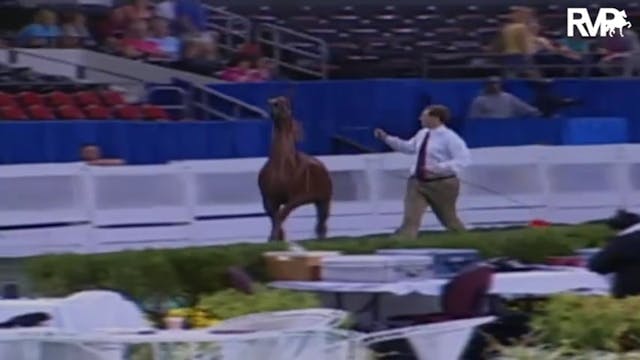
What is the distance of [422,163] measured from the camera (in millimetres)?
20188

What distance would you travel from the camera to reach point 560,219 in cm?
2438

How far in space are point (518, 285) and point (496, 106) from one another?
1307cm

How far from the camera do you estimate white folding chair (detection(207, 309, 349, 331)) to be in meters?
10.5

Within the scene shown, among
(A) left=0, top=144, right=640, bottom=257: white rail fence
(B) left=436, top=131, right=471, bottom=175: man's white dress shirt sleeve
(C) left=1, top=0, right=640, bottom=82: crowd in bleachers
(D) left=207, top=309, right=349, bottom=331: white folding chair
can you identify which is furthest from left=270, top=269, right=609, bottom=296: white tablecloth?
(C) left=1, top=0, right=640, bottom=82: crowd in bleachers

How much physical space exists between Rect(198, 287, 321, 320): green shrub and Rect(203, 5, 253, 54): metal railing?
15.5 meters

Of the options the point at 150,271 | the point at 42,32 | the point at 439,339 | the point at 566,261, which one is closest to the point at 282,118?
the point at 566,261

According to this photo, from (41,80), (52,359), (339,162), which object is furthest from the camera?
(41,80)

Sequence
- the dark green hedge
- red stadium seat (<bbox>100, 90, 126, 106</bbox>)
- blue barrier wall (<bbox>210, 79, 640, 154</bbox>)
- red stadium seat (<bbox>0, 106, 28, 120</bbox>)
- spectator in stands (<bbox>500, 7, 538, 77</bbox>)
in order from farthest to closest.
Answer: spectator in stands (<bbox>500, 7, 538, 77</bbox>), blue barrier wall (<bbox>210, 79, 640, 154</bbox>), red stadium seat (<bbox>100, 90, 126, 106</bbox>), red stadium seat (<bbox>0, 106, 28, 120</bbox>), the dark green hedge

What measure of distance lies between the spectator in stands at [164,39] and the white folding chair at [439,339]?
16564 millimetres

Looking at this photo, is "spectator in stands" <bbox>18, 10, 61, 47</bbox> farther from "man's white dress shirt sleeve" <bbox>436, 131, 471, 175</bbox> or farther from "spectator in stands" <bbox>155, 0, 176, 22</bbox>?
"man's white dress shirt sleeve" <bbox>436, 131, 471, 175</bbox>

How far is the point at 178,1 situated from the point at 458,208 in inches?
232

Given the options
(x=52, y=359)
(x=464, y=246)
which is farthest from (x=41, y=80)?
(x=52, y=359)

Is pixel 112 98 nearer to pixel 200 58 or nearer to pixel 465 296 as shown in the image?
pixel 200 58

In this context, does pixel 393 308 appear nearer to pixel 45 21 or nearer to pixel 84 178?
pixel 84 178
